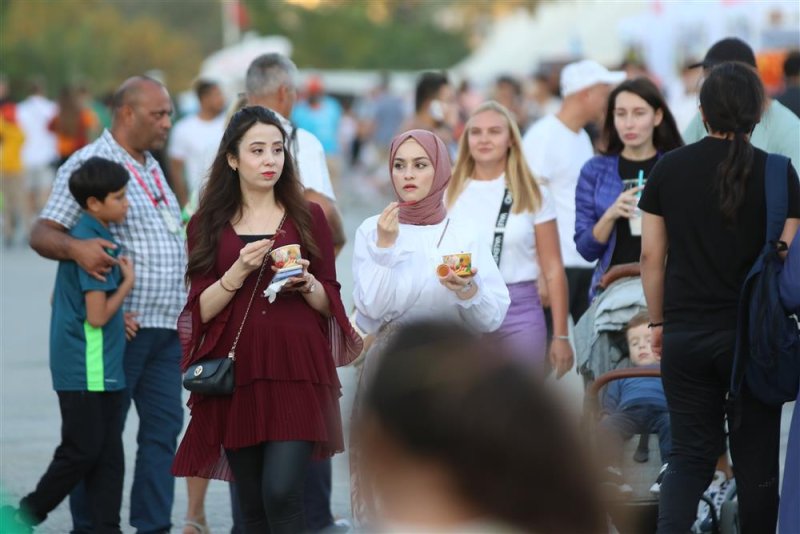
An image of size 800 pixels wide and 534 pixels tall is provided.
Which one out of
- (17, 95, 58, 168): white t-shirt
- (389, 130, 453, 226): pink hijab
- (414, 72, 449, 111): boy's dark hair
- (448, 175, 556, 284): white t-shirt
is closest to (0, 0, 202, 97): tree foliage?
(17, 95, 58, 168): white t-shirt

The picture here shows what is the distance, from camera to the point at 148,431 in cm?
650

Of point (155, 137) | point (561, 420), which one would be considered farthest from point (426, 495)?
point (155, 137)

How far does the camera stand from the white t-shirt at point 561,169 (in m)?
8.02

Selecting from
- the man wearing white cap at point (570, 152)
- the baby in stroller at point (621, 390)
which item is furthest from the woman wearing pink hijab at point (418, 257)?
the man wearing white cap at point (570, 152)

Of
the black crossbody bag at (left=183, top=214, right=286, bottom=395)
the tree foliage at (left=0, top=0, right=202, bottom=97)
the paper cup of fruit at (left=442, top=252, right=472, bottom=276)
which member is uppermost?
the tree foliage at (left=0, top=0, right=202, bottom=97)

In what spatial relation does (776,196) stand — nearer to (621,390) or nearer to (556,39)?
(621,390)

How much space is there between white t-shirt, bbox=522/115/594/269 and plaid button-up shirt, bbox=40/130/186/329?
2329 millimetres

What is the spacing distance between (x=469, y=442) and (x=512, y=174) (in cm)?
486

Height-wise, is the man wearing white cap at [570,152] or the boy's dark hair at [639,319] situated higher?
the man wearing white cap at [570,152]

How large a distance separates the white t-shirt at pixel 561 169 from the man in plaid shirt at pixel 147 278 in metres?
2.28

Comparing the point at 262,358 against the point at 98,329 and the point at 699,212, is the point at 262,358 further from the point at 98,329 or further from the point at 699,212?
the point at 699,212

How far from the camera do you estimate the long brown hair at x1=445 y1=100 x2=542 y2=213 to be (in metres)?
6.73

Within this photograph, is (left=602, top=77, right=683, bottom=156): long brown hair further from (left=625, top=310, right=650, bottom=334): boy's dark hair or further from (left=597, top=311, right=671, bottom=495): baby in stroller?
(left=597, top=311, right=671, bottom=495): baby in stroller

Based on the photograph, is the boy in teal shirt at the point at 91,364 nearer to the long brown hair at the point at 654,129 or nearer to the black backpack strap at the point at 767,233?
the long brown hair at the point at 654,129
